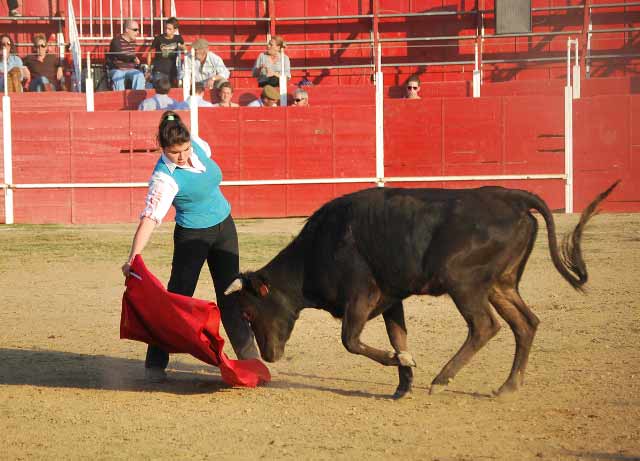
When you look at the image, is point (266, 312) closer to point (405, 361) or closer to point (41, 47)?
point (405, 361)

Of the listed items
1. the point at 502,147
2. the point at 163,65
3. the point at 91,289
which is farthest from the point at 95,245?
the point at 502,147

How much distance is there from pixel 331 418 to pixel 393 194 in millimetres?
1191

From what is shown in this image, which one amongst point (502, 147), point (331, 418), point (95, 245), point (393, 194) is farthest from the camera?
point (502, 147)

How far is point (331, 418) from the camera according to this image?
15.5ft

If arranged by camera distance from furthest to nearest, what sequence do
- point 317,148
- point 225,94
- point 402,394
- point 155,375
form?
point 317,148 < point 225,94 < point 155,375 < point 402,394

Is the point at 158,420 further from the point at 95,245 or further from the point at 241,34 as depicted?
the point at 241,34

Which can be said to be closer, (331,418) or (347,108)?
(331,418)

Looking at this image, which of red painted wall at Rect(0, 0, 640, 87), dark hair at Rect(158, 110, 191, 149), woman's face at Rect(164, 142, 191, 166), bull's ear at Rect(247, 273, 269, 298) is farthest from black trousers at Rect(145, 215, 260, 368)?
red painted wall at Rect(0, 0, 640, 87)

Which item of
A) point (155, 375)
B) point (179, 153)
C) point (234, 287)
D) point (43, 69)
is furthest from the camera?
point (43, 69)

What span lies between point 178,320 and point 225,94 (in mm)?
9963

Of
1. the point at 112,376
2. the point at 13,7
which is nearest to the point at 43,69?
the point at 13,7

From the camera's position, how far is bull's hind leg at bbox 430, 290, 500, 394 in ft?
16.3

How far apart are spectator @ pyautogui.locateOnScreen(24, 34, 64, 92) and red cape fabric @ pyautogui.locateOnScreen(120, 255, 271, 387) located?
450 inches

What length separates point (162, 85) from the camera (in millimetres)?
14805
